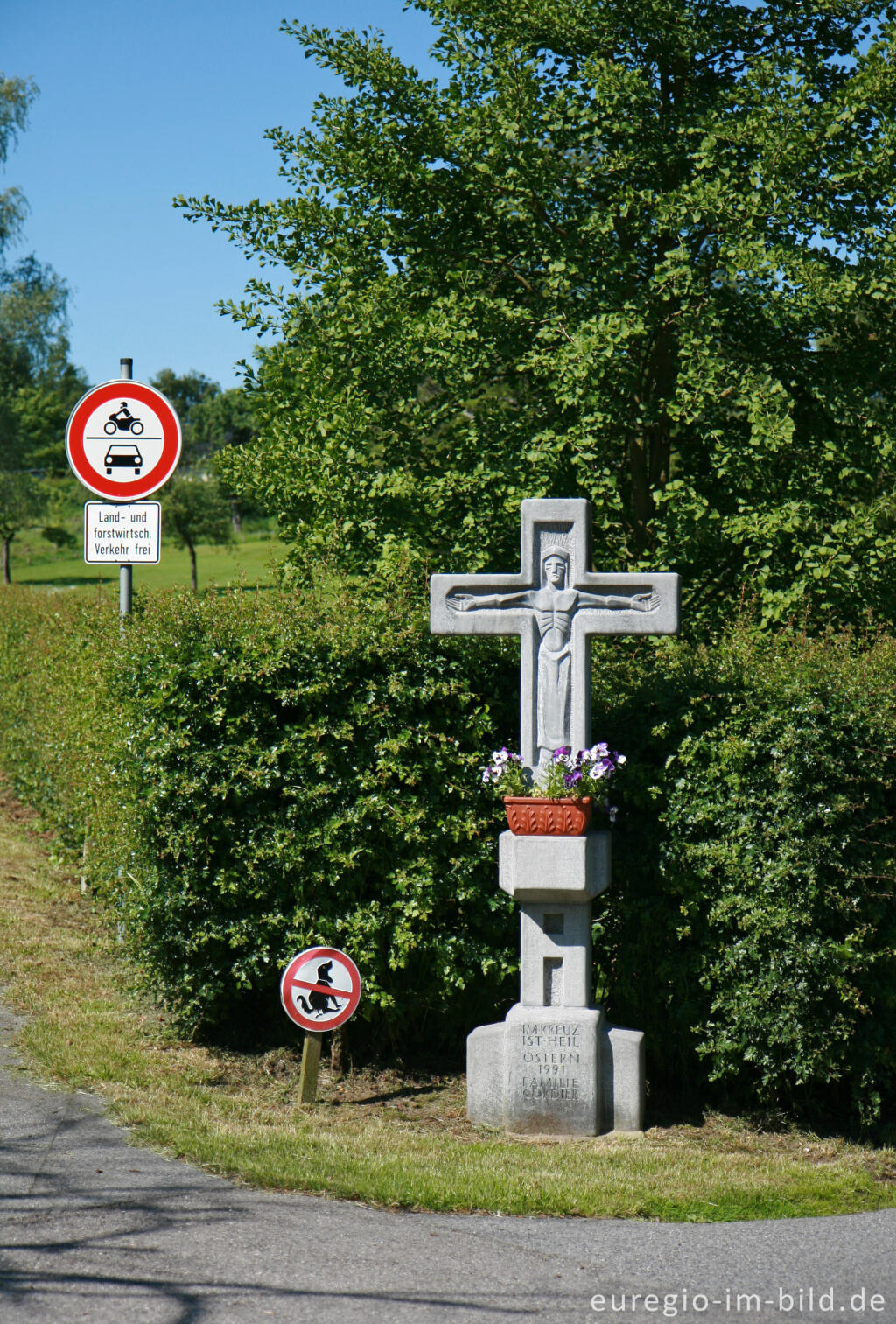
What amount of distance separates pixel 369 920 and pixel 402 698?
1.14 m

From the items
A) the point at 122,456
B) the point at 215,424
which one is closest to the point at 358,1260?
the point at 122,456

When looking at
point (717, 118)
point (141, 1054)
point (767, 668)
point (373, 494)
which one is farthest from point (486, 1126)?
point (717, 118)

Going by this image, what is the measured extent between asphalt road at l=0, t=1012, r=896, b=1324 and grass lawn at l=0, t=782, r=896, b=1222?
173mm

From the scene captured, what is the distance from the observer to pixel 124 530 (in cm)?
732

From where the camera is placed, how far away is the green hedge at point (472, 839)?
18.6 feet

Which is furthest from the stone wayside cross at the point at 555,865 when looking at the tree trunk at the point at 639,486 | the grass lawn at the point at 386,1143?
the tree trunk at the point at 639,486

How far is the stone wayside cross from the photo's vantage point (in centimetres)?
572

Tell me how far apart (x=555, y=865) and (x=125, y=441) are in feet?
12.3

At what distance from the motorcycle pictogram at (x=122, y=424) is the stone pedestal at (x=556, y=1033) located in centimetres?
348

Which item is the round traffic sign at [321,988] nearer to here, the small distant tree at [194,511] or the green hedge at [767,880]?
the green hedge at [767,880]

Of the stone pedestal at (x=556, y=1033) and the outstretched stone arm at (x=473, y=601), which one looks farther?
the outstretched stone arm at (x=473, y=601)

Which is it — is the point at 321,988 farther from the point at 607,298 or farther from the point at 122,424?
the point at 607,298

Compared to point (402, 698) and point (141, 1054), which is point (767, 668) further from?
point (141, 1054)

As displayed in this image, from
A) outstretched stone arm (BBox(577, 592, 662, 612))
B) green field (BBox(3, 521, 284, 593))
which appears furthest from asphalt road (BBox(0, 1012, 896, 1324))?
green field (BBox(3, 521, 284, 593))
